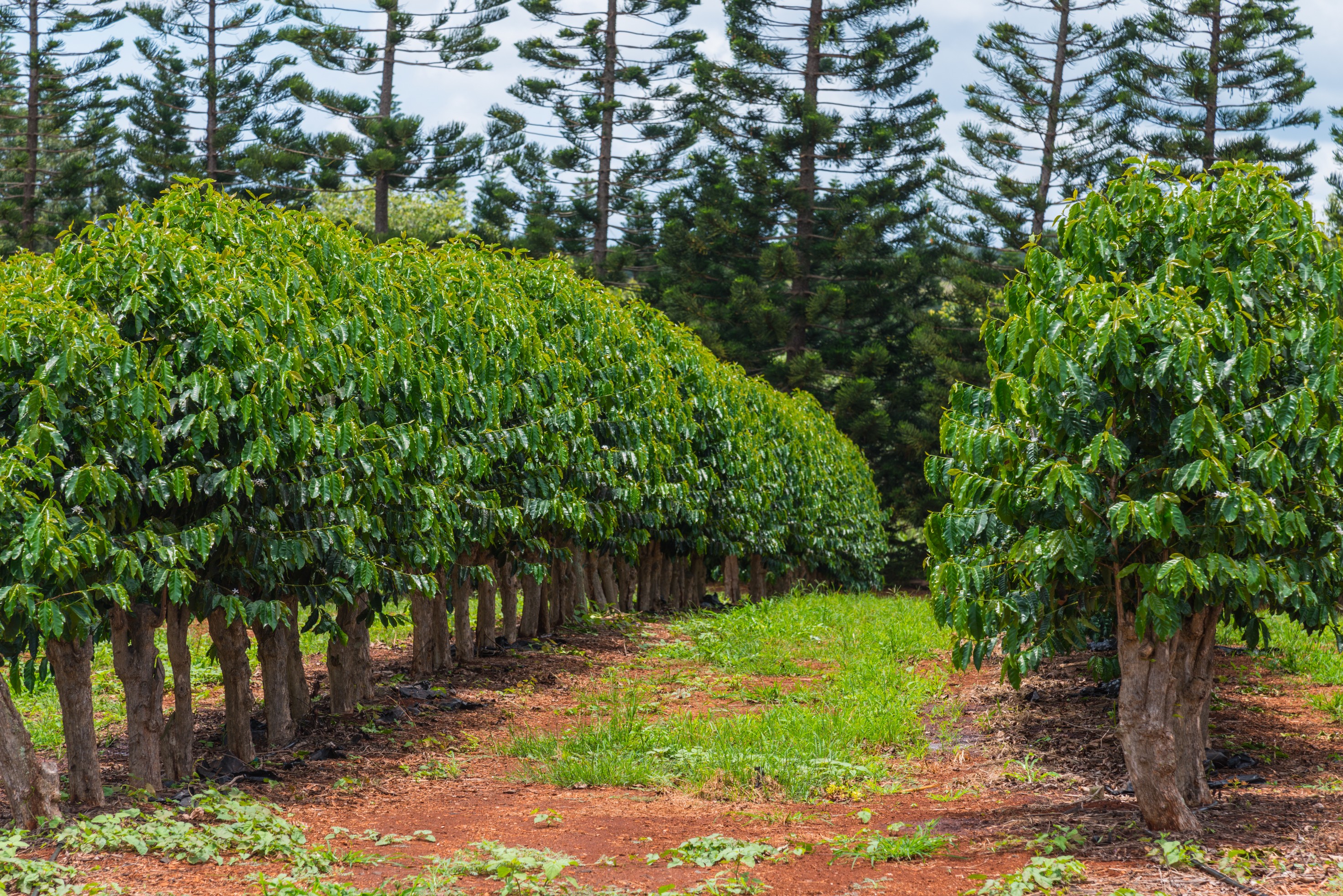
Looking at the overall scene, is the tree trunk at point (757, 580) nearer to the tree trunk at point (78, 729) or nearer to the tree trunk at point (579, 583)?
the tree trunk at point (579, 583)

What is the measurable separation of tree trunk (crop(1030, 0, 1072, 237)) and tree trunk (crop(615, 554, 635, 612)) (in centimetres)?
1903

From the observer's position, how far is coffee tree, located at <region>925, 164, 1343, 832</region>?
189 inches

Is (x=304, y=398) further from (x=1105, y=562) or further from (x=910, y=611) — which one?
(x=910, y=611)

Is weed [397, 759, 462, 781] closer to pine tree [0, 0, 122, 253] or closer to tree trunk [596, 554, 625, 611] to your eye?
tree trunk [596, 554, 625, 611]

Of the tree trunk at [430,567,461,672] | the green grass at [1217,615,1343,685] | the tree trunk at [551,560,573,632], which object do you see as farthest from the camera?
the tree trunk at [551,560,573,632]

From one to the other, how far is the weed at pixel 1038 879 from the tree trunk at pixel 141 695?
4216 mm

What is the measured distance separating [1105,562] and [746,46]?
29471 mm

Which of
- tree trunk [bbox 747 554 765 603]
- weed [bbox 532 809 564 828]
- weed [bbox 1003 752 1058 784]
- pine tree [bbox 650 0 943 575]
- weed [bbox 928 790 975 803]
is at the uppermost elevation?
pine tree [bbox 650 0 943 575]

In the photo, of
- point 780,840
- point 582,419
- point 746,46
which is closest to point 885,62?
point 746,46

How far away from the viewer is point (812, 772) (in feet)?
21.8

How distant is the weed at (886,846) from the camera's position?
17.3 feet

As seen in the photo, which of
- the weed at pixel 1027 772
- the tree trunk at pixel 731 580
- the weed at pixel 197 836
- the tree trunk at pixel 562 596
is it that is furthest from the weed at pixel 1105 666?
the tree trunk at pixel 731 580

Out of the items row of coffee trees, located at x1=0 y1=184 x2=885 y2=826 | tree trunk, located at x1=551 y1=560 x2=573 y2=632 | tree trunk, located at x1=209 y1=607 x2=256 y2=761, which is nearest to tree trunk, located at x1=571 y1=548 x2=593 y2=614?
tree trunk, located at x1=551 y1=560 x2=573 y2=632

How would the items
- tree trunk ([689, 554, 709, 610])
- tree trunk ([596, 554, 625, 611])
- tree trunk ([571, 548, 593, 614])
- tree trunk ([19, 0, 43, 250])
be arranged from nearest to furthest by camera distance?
tree trunk ([571, 548, 593, 614])
tree trunk ([596, 554, 625, 611])
tree trunk ([689, 554, 709, 610])
tree trunk ([19, 0, 43, 250])
